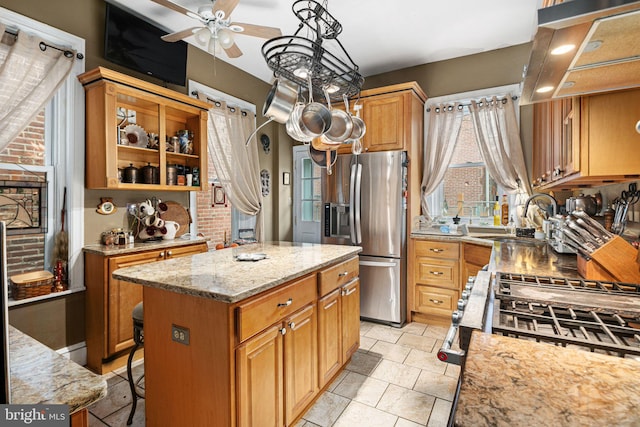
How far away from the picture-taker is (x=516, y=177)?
11.5 ft

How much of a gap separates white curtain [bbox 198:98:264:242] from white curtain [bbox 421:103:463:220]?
6.82 ft

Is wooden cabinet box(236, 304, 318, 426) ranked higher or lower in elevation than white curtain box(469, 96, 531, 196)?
lower

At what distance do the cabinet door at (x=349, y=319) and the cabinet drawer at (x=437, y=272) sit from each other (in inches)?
49.0

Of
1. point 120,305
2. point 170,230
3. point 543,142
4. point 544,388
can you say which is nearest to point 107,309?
point 120,305

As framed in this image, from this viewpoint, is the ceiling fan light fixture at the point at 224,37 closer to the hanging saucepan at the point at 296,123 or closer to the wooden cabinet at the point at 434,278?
the hanging saucepan at the point at 296,123

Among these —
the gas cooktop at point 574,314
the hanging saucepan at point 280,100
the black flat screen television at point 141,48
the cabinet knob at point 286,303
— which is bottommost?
the cabinet knob at point 286,303

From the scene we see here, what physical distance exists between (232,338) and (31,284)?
6.43ft

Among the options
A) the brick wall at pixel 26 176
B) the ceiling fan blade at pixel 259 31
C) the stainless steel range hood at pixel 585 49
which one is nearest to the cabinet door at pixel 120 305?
the brick wall at pixel 26 176

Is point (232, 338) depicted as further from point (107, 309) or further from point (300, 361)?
point (107, 309)

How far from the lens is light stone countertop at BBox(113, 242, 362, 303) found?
145 cm

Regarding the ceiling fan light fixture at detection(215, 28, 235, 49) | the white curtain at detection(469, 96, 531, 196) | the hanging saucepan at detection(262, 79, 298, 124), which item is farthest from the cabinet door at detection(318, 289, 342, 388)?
the white curtain at detection(469, 96, 531, 196)

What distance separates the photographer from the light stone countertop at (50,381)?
0.74m

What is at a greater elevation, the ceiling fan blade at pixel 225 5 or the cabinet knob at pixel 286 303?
the ceiling fan blade at pixel 225 5

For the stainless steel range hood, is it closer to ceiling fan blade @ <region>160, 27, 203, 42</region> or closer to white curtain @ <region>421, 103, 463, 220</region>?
ceiling fan blade @ <region>160, 27, 203, 42</region>
